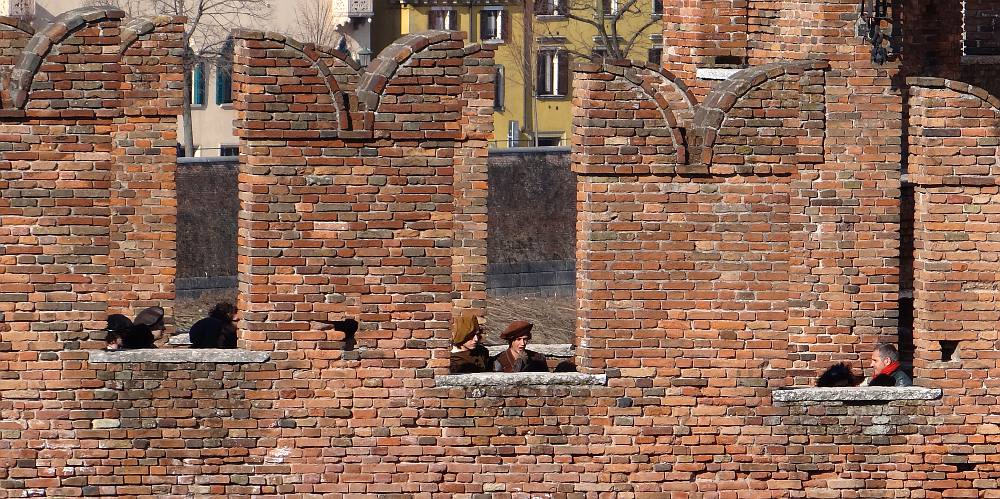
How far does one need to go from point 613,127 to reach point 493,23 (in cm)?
4485

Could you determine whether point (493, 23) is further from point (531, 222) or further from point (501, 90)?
point (531, 222)

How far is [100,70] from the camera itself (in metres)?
13.5

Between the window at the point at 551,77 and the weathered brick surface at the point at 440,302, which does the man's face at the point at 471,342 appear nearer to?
the weathered brick surface at the point at 440,302

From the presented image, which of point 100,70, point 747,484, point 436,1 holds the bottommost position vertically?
point 747,484

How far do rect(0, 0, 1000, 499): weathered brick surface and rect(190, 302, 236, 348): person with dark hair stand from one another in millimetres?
1855

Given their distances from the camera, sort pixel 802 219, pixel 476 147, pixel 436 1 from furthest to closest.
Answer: pixel 436 1
pixel 476 147
pixel 802 219

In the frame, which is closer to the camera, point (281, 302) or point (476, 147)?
point (281, 302)

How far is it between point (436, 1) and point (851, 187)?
43.5 meters

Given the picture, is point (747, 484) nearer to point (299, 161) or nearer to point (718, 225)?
point (718, 225)

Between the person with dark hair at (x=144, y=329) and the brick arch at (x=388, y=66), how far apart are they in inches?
104

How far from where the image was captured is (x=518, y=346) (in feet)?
49.9

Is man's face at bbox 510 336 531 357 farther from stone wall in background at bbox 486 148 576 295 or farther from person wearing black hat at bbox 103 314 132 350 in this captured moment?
stone wall in background at bbox 486 148 576 295

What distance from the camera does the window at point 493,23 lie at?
191ft

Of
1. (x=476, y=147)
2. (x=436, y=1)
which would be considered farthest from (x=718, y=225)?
(x=436, y=1)
